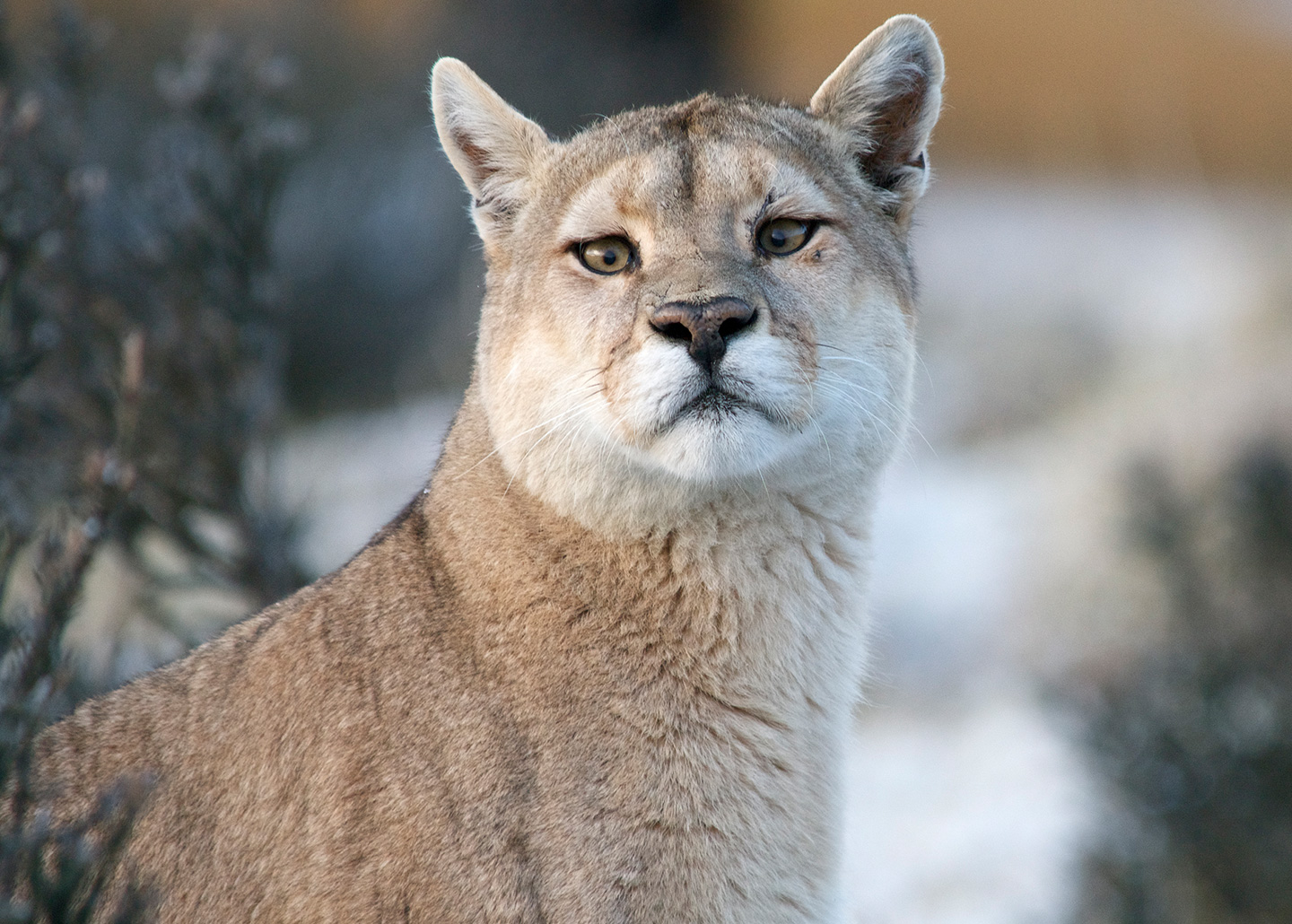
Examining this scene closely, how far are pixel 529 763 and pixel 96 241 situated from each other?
5.84 metres

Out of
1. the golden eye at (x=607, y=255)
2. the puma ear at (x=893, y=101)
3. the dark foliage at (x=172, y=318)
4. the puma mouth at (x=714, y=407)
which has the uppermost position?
the puma ear at (x=893, y=101)

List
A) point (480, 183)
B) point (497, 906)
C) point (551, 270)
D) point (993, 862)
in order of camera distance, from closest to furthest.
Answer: point (497, 906) < point (551, 270) < point (480, 183) < point (993, 862)

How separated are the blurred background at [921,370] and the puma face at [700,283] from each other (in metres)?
0.90

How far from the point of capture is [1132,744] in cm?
712

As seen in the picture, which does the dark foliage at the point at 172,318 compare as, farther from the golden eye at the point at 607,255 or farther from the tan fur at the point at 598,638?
the golden eye at the point at 607,255

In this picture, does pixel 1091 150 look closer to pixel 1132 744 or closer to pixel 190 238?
pixel 1132 744

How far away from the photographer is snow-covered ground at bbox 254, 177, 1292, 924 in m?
8.01

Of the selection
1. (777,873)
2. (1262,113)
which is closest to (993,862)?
(777,873)

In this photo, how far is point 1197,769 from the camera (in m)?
7.09

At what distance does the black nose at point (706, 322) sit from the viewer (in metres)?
3.29

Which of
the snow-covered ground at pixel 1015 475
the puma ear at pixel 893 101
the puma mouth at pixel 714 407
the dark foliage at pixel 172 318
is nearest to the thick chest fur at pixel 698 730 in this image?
the puma mouth at pixel 714 407

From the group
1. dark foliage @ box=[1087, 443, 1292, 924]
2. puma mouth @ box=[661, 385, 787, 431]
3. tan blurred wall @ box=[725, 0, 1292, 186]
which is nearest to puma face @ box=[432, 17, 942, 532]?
puma mouth @ box=[661, 385, 787, 431]

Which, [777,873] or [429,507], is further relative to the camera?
[429,507]

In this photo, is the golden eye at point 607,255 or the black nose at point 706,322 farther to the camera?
the golden eye at point 607,255
